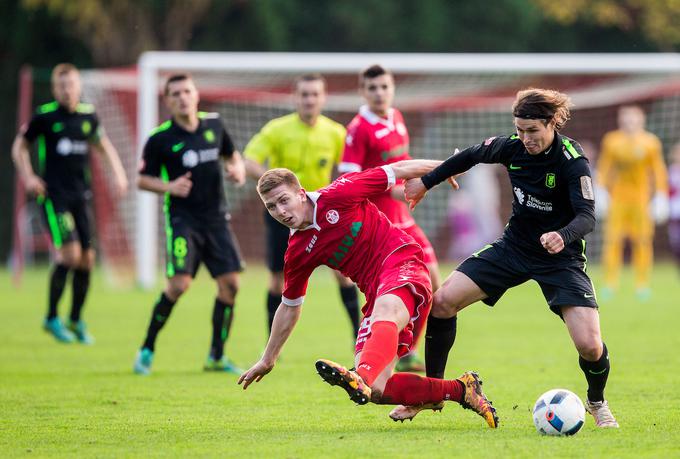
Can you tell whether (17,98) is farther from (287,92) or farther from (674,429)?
(674,429)

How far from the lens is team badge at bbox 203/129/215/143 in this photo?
9641 mm

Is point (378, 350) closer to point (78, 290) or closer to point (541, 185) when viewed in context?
point (541, 185)

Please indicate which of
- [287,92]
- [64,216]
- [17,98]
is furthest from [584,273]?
[17,98]

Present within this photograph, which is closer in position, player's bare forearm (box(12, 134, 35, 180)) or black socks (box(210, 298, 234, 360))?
black socks (box(210, 298, 234, 360))

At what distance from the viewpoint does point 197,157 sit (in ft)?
31.4

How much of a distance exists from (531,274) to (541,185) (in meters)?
0.51

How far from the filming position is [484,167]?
78.5 ft

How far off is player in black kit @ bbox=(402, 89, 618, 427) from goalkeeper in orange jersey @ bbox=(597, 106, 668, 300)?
995 cm

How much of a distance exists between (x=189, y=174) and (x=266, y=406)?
2575 mm

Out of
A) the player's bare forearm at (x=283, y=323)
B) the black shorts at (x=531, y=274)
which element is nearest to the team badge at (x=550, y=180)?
the black shorts at (x=531, y=274)

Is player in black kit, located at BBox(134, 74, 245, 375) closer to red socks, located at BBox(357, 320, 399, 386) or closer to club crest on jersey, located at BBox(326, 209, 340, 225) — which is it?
club crest on jersey, located at BBox(326, 209, 340, 225)

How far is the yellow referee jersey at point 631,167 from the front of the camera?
1656 centimetres

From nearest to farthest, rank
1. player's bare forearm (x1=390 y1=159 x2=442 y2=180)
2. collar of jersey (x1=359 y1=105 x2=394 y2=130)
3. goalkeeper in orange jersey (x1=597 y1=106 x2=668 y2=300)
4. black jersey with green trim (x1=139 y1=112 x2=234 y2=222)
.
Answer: player's bare forearm (x1=390 y1=159 x2=442 y2=180) → black jersey with green trim (x1=139 y1=112 x2=234 y2=222) → collar of jersey (x1=359 y1=105 x2=394 y2=130) → goalkeeper in orange jersey (x1=597 y1=106 x2=668 y2=300)

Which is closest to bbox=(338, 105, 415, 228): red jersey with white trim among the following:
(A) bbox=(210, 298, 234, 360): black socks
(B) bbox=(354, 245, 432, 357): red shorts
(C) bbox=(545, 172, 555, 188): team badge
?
(A) bbox=(210, 298, 234, 360): black socks
